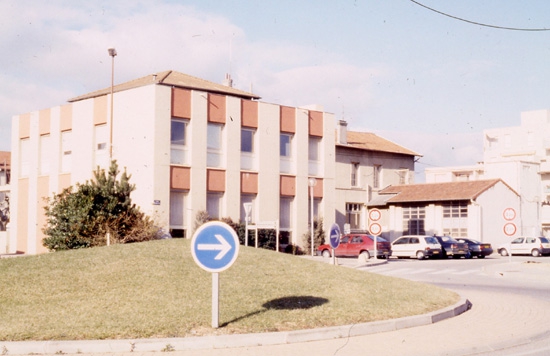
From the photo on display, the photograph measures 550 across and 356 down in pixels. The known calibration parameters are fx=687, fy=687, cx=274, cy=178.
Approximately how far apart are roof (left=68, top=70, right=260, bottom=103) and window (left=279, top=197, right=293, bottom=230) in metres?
7.18

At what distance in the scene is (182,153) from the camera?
36000 mm

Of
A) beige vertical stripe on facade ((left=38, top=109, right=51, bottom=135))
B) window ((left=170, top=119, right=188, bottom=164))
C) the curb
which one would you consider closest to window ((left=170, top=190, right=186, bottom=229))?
window ((left=170, top=119, right=188, bottom=164))

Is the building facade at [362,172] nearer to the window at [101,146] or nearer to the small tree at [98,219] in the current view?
the window at [101,146]

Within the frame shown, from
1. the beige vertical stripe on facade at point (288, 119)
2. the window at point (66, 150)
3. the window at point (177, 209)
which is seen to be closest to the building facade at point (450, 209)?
the beige vertical stripe on facade at point (288, 119)

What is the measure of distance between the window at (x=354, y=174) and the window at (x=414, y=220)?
166 inches

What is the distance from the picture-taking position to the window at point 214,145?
37.1 meters

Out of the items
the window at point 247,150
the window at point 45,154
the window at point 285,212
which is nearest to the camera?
the window at point 247,150

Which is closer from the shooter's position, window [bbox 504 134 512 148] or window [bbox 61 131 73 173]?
window [bbox 61 131 73 173]

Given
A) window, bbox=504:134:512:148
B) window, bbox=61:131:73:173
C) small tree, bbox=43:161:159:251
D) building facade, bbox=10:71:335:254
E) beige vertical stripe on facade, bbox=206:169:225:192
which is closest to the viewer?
small tree, bbox=43:161:159:251

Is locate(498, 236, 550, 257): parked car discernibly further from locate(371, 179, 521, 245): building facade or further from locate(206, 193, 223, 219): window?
locate(206, 193, 223, 219): window

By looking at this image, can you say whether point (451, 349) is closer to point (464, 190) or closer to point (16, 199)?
point (16, 199)

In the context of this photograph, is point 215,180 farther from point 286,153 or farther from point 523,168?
point 523,168

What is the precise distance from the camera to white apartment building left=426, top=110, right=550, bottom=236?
2266 inches

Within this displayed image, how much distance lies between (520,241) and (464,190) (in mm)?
5604
